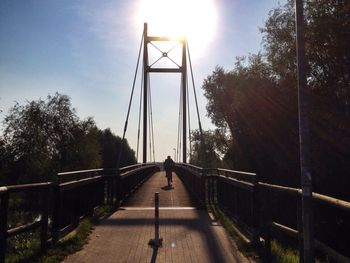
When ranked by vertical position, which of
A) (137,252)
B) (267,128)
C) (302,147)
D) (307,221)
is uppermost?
(267,128)

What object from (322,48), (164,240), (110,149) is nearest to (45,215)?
(164,240)

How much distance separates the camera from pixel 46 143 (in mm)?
42219

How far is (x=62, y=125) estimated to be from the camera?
147 ft

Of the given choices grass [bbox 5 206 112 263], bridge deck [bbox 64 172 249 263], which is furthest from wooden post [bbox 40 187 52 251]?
bridge deck [bbox 64 172 249 263]

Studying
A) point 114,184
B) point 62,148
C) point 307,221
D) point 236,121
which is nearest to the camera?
point 307,221

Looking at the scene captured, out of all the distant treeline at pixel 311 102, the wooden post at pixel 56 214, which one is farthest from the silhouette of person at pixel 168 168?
the wooden post at pixel 56 214

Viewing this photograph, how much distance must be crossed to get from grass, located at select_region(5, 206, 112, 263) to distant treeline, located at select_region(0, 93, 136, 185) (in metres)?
25.4

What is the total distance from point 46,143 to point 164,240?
3586cm

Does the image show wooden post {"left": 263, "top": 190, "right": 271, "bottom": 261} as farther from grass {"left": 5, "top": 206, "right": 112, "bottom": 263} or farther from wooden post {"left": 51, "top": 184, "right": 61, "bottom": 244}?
wooden post {"left": 51, "top": 184, "right": 61, "bottom": 244}

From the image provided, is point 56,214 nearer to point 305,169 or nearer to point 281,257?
point 281,257

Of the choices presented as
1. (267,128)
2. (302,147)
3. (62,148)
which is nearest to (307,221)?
(302,147)

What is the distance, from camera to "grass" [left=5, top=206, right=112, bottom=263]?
6562 millimetres

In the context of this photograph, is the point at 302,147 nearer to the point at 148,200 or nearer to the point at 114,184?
the point at 114,184

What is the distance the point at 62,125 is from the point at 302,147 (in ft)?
137
